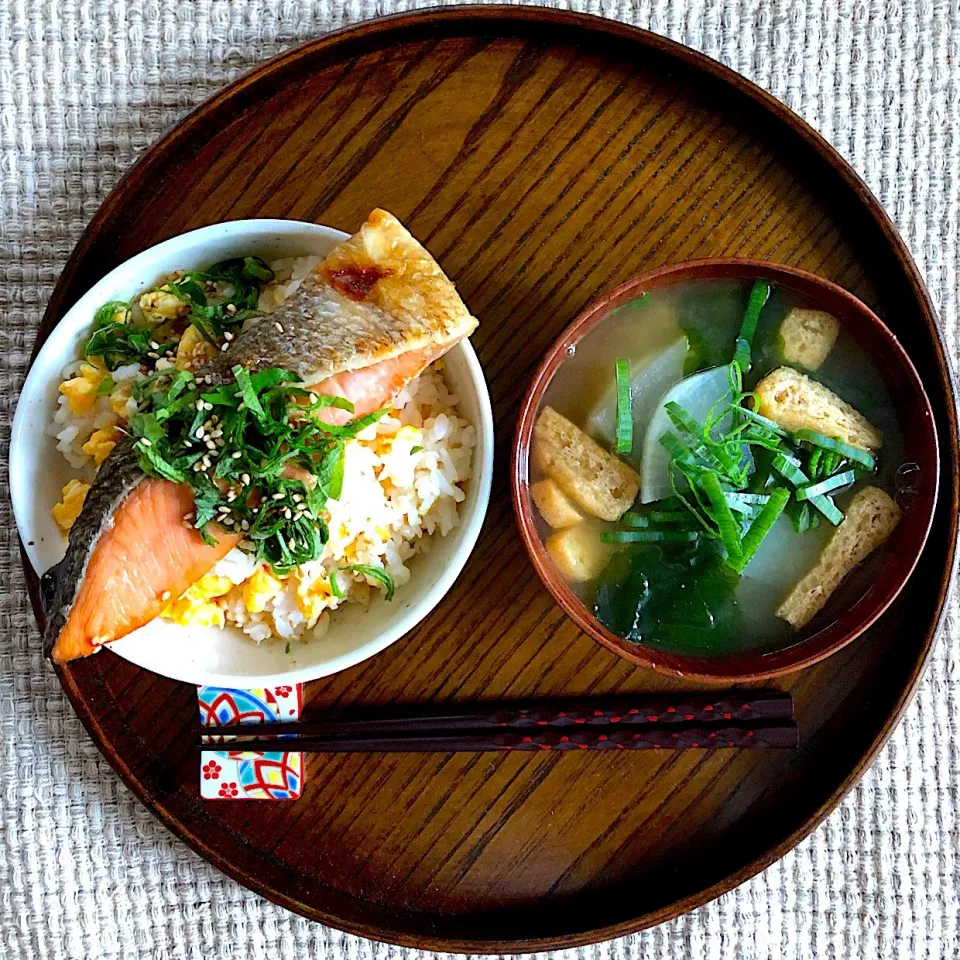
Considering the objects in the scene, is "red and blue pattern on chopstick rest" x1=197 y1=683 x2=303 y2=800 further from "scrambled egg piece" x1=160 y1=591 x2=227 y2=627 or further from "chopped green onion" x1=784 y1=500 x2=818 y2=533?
"chopped green onion" x1=784 y1=500 x2=818 y2=533

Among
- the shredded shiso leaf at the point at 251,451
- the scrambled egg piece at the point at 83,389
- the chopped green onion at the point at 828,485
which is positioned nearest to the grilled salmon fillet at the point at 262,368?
A: the shredded shiso leaf at the point at 251,451

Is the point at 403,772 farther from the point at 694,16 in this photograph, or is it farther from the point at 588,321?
the point at 694,16

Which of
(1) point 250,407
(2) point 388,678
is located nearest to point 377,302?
(1) point 250,407

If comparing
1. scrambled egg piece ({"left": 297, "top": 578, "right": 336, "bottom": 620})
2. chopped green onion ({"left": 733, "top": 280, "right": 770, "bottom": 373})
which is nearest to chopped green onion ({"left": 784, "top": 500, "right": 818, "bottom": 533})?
chopped green onion ({"left": 733, "top": 280, "right": 770, "bottom": 373})

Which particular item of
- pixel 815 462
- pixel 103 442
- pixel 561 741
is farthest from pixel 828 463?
pixel 103 442

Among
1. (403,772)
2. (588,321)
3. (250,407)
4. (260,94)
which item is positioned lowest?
(403,772)
